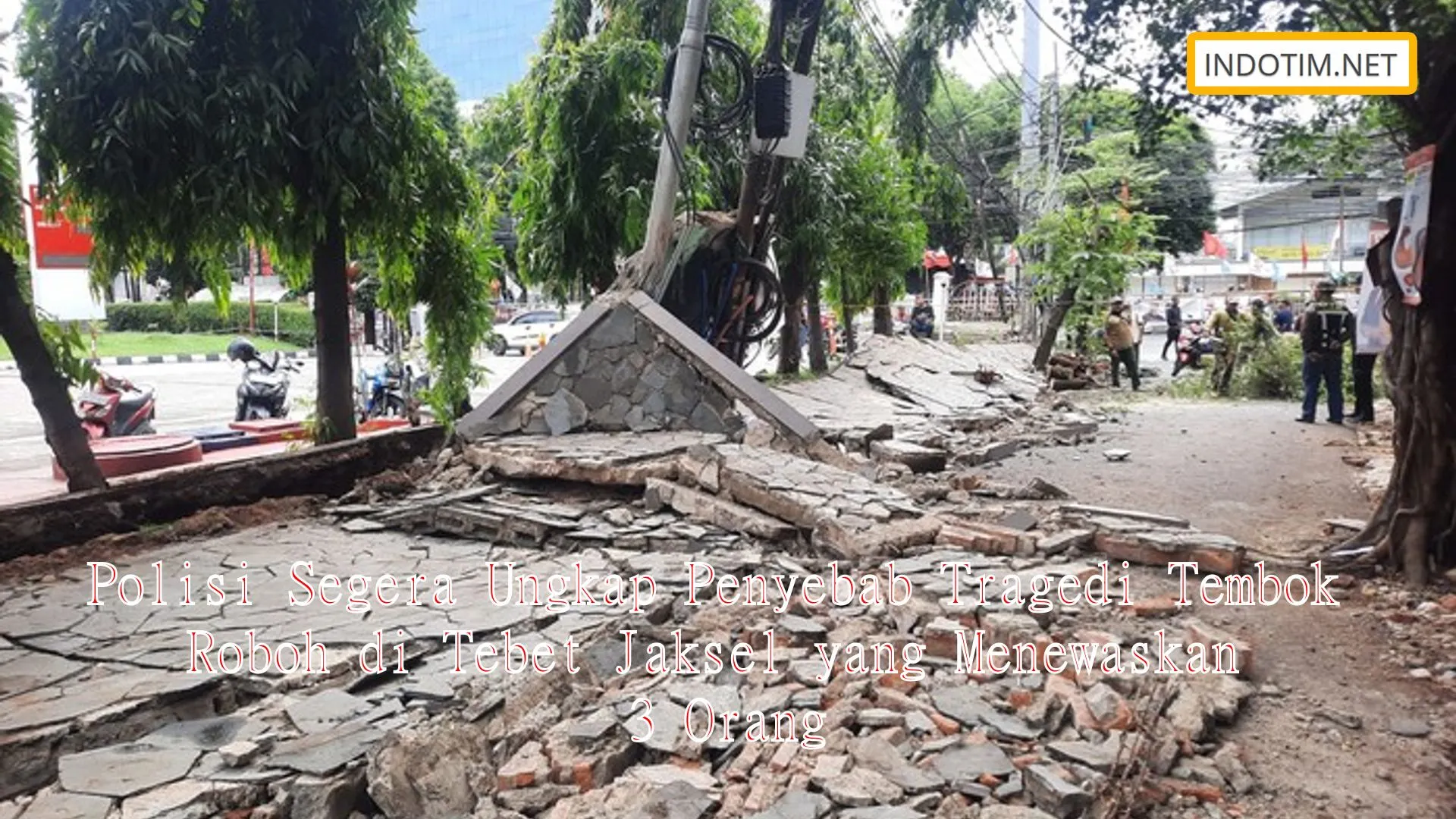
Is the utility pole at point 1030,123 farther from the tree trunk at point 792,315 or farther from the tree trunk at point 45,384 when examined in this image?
the tree trunk at point 45,384

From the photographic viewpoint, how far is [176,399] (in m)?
17.8

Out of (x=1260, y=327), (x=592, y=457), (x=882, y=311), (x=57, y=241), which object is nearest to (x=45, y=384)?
(x=57, y=241)

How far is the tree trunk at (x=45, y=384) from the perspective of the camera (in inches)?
233

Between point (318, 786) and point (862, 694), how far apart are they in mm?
1919

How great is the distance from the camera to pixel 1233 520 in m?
6.96

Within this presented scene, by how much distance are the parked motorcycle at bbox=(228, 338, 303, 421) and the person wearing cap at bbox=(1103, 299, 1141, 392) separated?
13.4 m

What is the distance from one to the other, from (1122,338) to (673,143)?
1119cm

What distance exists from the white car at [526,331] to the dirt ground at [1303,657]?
21203mm

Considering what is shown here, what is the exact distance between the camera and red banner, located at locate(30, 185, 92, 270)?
6527 millimetres

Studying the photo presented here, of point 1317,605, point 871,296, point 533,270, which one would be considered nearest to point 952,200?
point 871,296

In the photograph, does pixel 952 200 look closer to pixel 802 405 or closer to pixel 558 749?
pixel 802 405

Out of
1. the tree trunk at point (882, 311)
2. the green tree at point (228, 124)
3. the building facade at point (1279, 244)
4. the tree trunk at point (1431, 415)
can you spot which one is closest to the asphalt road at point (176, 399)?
the green tree at point (228, 124)

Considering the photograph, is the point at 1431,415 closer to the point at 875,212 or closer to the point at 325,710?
the point at 325,710

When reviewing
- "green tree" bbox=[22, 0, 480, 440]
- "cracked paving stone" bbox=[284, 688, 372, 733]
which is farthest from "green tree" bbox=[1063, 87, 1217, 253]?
"cracked paving stone" bbox=[284, 688, 372, 733]
